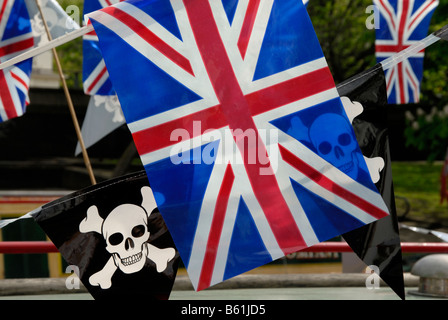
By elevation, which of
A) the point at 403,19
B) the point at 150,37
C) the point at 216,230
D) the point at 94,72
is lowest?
the point at 216,230

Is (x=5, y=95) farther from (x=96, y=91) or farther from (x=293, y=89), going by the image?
(x=293, y=89)

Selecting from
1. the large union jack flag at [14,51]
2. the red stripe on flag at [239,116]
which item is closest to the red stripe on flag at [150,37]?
the red stripe on flag at [239,116]

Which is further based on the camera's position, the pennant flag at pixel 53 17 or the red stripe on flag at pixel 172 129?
the pennant flag at pixel 53 17

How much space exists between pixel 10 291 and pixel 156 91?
6.39 ft

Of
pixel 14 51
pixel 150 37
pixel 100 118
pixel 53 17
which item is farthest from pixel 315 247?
pixel 100 118

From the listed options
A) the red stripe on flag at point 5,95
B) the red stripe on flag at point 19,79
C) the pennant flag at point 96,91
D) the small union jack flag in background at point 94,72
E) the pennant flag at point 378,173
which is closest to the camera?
the pennant flag at point 378,173

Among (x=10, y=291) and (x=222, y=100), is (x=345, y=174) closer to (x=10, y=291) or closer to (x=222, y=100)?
(x=222, y=100)

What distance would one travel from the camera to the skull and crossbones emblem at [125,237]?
365 centimetres

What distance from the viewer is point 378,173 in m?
3.81

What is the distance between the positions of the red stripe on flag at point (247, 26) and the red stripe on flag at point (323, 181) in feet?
1.80

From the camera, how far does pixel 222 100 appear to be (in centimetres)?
357

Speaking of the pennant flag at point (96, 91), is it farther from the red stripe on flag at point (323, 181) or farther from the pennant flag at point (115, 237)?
the red stripe on flag at point (323, 181)

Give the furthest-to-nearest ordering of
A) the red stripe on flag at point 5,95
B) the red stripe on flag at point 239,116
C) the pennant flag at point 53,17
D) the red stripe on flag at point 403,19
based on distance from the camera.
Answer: the red stripe on flag at point 403,19 < the pennant flag at point 53,17 < the red stripe on flag at point 5,95 < the red stripe on flag at point 239,116

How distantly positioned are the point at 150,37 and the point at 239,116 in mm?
596
